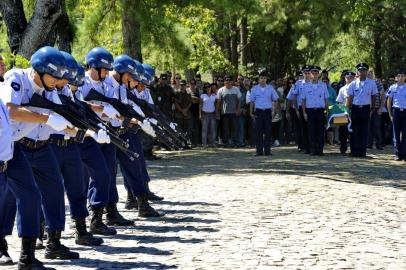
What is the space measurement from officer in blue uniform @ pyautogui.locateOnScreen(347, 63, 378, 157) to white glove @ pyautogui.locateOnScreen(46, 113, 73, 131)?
11.9 meters

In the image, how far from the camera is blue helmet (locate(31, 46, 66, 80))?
739cm

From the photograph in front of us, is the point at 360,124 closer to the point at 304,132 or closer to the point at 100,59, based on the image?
the point at 304,132

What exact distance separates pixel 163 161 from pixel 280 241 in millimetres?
10385

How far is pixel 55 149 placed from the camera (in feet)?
26.5

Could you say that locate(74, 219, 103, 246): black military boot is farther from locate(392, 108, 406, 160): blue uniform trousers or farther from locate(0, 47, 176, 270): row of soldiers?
locate(392, 108, 406, 160): blue uniform trousers

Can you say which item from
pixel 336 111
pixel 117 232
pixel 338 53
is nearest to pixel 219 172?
pixel 336 111

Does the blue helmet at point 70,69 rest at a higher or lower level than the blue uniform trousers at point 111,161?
higher

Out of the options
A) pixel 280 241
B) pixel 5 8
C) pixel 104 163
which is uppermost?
pixel 5 8

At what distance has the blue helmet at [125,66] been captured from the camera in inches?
391

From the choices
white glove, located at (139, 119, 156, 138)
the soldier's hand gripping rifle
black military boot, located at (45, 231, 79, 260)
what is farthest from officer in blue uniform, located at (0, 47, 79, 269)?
the soldier's hand gripping rifle

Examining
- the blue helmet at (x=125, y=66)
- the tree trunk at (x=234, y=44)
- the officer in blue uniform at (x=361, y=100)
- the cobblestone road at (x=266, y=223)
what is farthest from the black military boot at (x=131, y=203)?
the tree trunk at (x=234, y=44)

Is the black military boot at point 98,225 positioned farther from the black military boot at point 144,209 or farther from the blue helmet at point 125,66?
the blue helmet at point 125,66

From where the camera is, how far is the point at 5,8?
1521 cm

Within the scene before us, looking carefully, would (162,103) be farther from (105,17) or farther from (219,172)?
(219,172)
